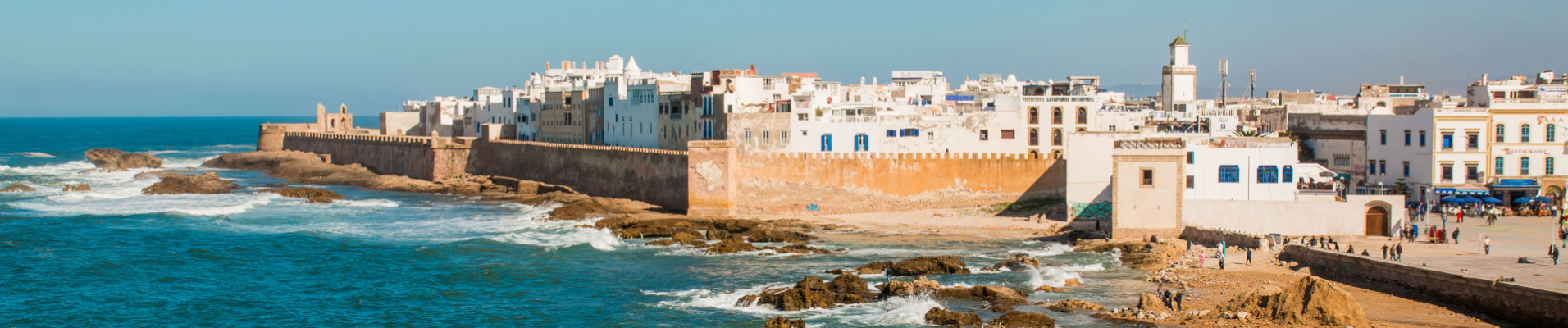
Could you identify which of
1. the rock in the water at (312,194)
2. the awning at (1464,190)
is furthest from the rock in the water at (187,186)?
the awning at (1464,190)

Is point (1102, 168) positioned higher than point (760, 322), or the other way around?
point (1102, 168)

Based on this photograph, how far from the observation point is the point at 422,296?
33656 mm

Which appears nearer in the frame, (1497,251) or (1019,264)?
(1497,251)

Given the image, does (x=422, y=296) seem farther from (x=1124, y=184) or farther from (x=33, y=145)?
(x=33, y=145)

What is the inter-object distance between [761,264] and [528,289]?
22.3ft

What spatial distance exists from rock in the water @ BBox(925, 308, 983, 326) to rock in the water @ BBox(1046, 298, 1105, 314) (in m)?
2.05

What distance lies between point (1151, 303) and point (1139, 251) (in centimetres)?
839

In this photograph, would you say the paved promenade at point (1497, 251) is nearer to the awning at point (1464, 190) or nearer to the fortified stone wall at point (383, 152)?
the awning at point (1464, 190)

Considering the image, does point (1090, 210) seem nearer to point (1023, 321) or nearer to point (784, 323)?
point (1023, 321)

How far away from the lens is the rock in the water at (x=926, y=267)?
34.2 meters

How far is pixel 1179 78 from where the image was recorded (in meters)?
64.4

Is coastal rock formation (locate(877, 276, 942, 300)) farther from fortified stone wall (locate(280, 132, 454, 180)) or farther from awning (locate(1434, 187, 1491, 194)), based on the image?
fortified stone wall (locate(280, 132, 454, 180))

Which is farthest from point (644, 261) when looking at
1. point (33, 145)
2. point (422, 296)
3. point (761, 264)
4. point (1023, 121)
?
point (33, 145)

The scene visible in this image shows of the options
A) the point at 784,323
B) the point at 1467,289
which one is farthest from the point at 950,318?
the point at 1467,289
